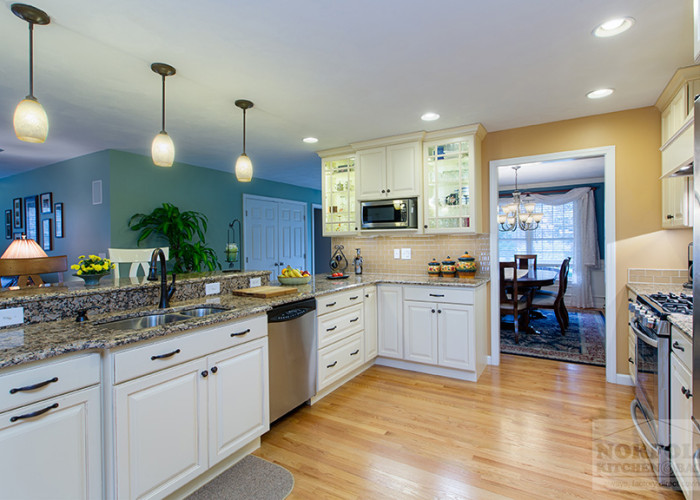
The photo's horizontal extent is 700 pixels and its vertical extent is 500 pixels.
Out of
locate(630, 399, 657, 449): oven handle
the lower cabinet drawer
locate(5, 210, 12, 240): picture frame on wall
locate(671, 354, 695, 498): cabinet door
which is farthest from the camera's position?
locate(5, 210, 12, 240): picture frame on wall

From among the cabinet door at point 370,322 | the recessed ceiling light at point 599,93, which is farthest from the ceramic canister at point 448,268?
the recessed ceiling light at point 599,93

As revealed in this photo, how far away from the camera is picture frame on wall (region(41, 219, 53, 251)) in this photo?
16.6 feet

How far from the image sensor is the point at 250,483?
1.95 meters

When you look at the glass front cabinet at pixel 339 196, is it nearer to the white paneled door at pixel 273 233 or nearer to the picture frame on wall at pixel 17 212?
the white paneled door at pixel 273 233

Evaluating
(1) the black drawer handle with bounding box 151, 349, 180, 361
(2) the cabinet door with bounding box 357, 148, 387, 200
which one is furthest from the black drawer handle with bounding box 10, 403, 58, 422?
(2) the cabinet door with bounding box 357, 148, 387, 200

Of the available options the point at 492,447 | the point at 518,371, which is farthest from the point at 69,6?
the point at 518,371

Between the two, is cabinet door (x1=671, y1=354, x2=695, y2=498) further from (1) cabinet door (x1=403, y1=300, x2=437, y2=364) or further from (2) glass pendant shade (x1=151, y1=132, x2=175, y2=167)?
(2) glass pendant shade (x1=151, y1=132, x2=175, y2=167)

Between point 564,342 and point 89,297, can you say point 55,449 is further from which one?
point 564,342

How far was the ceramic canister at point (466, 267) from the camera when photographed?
12.1 feet

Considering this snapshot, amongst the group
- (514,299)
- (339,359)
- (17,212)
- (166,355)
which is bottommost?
(339,359)

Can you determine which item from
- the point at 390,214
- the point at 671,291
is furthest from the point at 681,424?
the point at 390,214

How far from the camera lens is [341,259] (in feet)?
14.9

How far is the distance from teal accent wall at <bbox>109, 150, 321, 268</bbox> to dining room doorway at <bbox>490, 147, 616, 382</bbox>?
169 inches

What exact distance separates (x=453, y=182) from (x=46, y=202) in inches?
219
